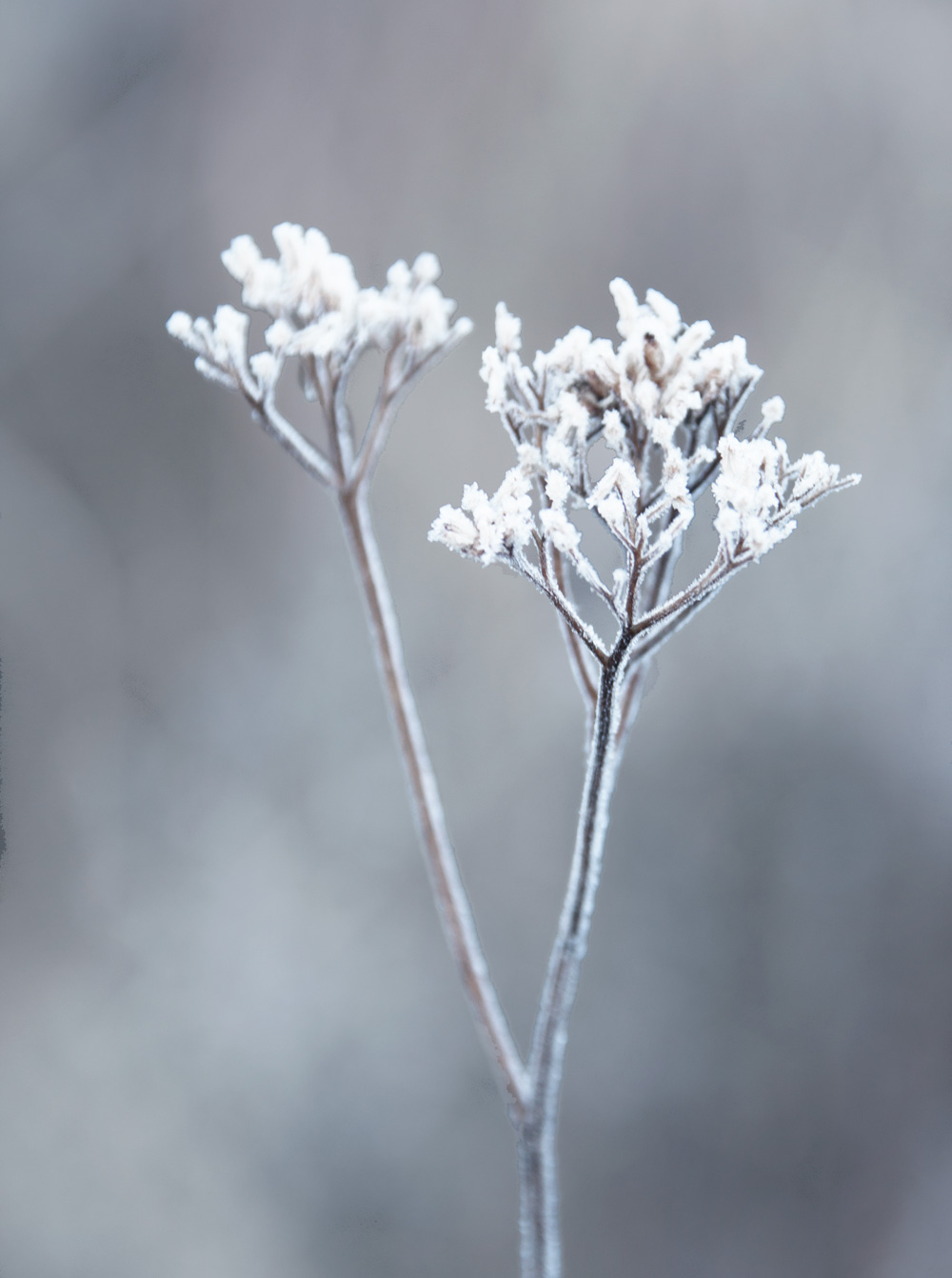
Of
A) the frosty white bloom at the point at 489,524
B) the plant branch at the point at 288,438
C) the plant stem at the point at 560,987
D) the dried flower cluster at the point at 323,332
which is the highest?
the dried flower cluster at the point at 323,332

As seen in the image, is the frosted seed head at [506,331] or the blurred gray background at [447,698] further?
the blurred gray background at [447,698]

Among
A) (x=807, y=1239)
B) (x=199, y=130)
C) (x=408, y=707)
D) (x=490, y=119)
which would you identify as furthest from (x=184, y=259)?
(x=807, y=1239)

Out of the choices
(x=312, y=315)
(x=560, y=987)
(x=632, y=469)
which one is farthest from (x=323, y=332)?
(x=560, y=987)

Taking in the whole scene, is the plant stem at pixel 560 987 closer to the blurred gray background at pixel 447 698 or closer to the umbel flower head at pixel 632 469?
the umbel flower head at pixel 632 469

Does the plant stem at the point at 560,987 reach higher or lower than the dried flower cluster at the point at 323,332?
lower

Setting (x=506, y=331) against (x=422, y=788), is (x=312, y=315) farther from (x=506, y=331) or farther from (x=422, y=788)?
(x=422, y=788)

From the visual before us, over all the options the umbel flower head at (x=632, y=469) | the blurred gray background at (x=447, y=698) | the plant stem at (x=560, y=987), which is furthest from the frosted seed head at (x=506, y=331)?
the blurred gray background at (x=447, y=698)

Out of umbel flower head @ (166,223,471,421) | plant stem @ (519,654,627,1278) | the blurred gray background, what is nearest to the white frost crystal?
umbel flower head @ (166,223,471,421)

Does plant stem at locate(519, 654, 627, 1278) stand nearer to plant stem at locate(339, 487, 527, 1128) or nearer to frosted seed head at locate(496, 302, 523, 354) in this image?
plant stem at locate(339, 487, 527, 1128)
